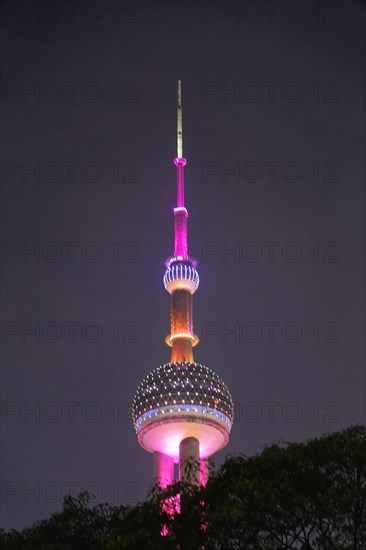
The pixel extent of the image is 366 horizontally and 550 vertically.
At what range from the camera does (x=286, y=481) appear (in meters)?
47.1

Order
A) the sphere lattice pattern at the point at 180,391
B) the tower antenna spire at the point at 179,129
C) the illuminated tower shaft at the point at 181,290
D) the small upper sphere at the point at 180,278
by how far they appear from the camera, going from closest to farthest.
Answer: the sphere lattice pattern at the point at 180,391 → the illuminated tower shaft at the point at 181,290 → the small upper sphere at the point at 180,278 → the tower antenna spire at the point at 179,129

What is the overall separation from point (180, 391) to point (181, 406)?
2.12 metres

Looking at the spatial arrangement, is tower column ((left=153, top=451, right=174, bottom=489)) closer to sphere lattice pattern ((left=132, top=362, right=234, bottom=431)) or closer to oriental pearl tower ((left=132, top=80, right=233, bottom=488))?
oriental pearl tower ((left=132, top=80, right=233, bottom=488))

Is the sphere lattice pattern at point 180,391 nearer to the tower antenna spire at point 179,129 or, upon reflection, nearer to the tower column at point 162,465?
the tower column at point 162,465

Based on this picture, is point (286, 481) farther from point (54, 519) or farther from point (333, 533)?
point (54, 519)

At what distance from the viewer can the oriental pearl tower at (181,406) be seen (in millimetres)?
134125

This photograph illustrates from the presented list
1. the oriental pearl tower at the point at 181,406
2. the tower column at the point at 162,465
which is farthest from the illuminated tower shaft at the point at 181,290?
the tower column at the point at 162,465

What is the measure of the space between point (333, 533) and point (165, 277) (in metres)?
104

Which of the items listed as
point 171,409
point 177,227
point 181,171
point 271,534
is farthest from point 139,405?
point 271,534

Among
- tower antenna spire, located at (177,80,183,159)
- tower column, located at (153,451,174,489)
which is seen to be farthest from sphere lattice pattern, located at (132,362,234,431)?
tower antenna spire, located at (177,80,183,159)

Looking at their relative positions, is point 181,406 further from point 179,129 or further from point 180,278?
point 179,129

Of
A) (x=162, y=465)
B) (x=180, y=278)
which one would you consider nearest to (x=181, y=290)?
(x=180, y=278)

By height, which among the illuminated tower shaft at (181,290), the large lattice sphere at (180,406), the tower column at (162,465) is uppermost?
the illuminated tower shaft at (181,290)

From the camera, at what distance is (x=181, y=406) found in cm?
13388
